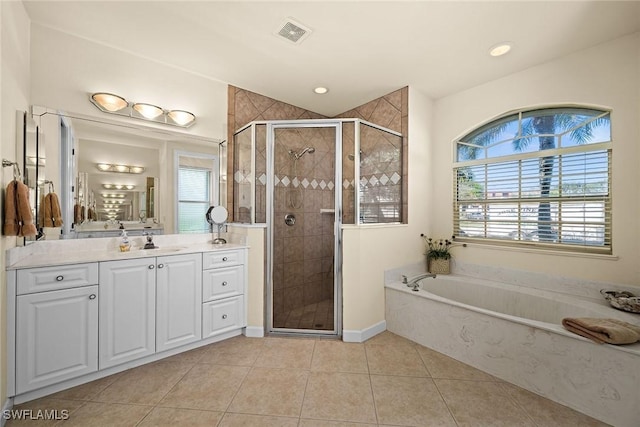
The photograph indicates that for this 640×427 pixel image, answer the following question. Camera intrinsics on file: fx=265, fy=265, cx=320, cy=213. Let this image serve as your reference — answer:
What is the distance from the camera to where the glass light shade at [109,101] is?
2172 millimetres

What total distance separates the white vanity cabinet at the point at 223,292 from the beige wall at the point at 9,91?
1.10m

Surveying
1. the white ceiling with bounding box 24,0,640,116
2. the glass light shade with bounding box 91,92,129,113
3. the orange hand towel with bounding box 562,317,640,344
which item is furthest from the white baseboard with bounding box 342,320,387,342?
the glass light shade with bounding box 91,92,129,113

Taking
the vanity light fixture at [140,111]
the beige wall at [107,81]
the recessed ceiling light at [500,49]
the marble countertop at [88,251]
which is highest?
the recessed ceiling light at [500,49]

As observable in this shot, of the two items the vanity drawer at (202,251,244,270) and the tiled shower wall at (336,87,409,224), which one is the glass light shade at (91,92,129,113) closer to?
the vanity drawer at (202,251,244,270)

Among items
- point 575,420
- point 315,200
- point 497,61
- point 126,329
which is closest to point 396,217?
point 315,200

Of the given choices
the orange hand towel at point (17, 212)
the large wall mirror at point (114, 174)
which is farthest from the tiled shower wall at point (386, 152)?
the orange hand towel at point (17, 212)

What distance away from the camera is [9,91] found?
1.56 m

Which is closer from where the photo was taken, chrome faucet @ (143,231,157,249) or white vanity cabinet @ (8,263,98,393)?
white vanity cabinet @ (8,263,98,393)

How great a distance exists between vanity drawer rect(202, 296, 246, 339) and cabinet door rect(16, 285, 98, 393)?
2.37 ft

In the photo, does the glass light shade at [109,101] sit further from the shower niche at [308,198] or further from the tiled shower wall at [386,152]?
the tiled shower wall at [386,152]

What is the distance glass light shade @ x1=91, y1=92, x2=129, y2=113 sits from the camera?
217 cm

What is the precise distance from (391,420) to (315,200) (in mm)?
1814

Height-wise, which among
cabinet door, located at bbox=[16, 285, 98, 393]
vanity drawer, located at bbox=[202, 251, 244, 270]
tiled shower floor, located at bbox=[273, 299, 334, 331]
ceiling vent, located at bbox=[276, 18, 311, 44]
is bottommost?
tiled shower floor, located at bbox=[273, 299, 334, 331]

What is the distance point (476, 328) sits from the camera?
2051 millimetres
